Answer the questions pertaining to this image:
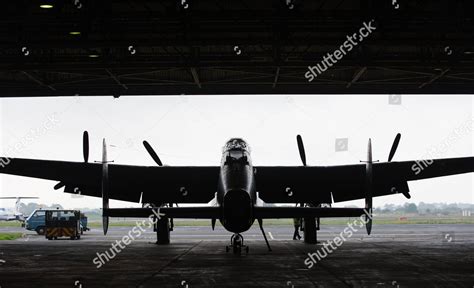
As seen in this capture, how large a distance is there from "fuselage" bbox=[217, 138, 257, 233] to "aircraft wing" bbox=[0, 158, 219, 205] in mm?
4553

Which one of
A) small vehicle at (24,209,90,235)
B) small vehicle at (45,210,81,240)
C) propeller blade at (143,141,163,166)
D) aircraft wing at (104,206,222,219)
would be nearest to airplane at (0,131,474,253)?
propeller blade at (143,141,163,166)

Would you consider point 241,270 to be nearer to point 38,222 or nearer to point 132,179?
point 132,179

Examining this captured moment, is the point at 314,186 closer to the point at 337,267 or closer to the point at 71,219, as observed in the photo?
the point at 337,267

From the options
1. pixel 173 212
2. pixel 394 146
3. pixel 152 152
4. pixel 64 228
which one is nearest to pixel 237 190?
pixel 173 212

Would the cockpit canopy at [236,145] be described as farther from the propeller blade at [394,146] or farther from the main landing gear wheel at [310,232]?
the propeller blade at [394,146]

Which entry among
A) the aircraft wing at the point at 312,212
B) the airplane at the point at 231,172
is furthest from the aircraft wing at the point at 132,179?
the aircraft wing at the point at 312,212

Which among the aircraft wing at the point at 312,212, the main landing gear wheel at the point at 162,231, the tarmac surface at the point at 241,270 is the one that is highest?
the aircraft wing at the point at 312,212

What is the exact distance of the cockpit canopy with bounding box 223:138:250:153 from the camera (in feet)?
86.5

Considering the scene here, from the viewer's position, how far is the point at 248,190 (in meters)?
23.2

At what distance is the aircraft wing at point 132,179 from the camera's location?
28.8 meters

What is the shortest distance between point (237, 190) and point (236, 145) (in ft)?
16.2

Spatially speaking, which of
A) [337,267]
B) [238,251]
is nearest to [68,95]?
[238,251]
